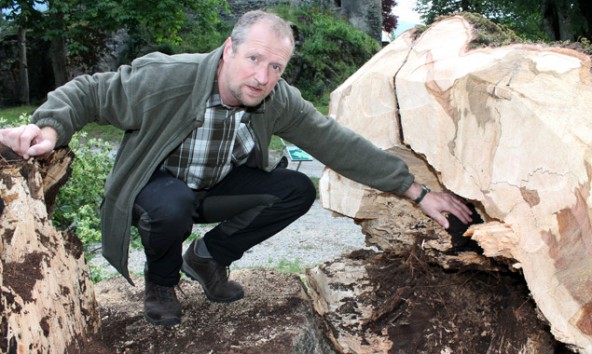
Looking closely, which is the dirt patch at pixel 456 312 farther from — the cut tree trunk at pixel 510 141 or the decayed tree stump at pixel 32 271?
the decayed tree stump at pixel 32 271

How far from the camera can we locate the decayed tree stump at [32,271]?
67.1 inches

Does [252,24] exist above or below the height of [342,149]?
above

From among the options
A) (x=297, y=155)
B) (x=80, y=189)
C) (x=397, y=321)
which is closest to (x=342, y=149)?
(x=397, y=321)

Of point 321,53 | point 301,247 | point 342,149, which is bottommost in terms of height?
point 321,53

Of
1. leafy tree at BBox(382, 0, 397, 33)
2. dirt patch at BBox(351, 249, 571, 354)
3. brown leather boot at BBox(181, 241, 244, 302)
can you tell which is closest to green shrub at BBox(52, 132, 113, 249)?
brown leather boot at BBox(181, 241, 244, 302)

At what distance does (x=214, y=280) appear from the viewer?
2559 millimetres

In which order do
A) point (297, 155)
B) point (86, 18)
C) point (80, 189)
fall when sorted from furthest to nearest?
point (86, 18) → point (297, 155) → point (80, 189)

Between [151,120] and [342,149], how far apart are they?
2.47 feet

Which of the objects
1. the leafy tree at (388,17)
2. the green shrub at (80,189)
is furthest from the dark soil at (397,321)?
the leafy tree at (388,17)

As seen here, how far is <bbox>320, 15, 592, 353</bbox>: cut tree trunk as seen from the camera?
1.72m

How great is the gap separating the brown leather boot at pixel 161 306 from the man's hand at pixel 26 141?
81 centimetres

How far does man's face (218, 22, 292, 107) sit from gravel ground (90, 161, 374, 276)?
76.0 inches

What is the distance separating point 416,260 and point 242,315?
0.78 metres

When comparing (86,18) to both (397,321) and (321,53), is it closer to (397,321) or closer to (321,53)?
(321,53)
